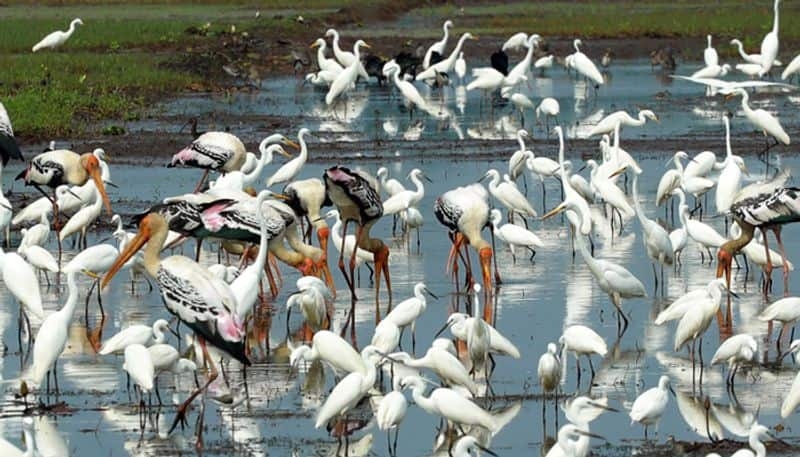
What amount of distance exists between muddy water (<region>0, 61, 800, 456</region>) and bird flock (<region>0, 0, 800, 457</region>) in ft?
0.33

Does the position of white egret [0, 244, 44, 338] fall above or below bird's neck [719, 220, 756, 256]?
above

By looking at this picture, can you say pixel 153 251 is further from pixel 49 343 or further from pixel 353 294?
pixel 353 294

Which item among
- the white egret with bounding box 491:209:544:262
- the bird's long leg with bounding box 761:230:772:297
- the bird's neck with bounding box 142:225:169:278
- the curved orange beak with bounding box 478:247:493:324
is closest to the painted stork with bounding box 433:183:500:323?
the curved orange beak with bounding box 478:247:493:324

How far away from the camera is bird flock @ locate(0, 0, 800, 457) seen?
1019 cm

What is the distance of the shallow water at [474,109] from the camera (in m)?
26.7

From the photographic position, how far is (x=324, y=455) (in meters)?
9.59

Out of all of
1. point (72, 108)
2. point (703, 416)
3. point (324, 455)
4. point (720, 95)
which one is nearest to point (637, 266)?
point (703, 416)

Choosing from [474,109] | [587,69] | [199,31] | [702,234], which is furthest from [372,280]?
[199,31]

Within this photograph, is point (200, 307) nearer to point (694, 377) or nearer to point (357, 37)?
point (694, 377)

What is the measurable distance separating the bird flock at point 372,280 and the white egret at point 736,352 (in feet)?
0.04

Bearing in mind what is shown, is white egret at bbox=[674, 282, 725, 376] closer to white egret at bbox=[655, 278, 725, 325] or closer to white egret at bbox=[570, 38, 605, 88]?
white egret at bbox=[655, 278, 725, 325]

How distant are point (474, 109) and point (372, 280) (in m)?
16.0

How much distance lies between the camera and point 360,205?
48.4 ft

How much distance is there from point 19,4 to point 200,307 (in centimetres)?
4809
